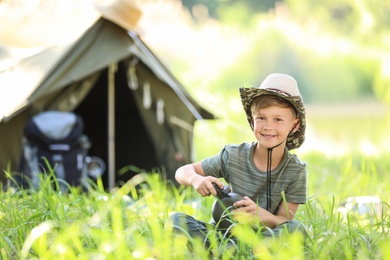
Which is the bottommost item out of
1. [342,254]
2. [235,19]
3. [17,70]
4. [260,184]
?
[342,254]

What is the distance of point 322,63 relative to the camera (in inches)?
602

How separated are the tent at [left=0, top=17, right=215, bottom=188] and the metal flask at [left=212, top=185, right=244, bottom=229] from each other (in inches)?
80.0

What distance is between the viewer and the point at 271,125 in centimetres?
285

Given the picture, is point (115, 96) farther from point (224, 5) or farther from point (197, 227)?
point (224, 5)

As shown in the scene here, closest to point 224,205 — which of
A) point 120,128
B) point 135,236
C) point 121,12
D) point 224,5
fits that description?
point 135,236

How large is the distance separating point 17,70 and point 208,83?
4900 mm

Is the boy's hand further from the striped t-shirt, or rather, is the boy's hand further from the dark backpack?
the dark backpack

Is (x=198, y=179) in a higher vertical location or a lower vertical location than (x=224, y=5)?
lower

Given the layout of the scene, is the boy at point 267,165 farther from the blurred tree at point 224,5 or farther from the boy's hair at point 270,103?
the blurred tree at point 224,5

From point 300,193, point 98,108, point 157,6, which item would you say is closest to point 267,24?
point 157,6

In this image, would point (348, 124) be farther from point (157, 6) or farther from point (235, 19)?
point (235, 19)

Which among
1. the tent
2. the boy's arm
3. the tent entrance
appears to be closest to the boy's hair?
the boy's arm

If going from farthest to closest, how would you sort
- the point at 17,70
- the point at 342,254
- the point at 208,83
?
the point at 208,83, the point at 17,70, the point at 342,254

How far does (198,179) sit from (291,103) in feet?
1.41
